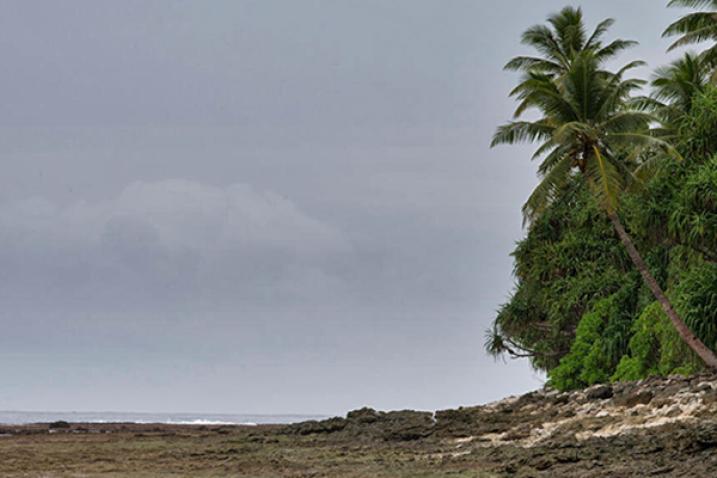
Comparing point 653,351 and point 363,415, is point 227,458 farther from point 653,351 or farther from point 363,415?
point 653,351

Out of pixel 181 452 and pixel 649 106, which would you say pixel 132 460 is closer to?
pixel 181 452

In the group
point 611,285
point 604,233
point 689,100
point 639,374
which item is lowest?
point 639,374

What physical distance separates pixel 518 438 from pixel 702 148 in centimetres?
1098

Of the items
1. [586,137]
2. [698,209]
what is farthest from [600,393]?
[586,137]

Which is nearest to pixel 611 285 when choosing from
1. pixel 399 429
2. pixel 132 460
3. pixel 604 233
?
pixel 604 233

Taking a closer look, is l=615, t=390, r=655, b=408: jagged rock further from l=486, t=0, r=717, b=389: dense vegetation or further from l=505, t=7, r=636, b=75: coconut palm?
l=505, t=7, r=636, b=75: coconut palm

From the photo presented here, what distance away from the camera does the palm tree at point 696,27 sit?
91.6 ft

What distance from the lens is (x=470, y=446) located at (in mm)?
16688

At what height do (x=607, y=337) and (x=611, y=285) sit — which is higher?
(x=611, y=285)

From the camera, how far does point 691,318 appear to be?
2252cm

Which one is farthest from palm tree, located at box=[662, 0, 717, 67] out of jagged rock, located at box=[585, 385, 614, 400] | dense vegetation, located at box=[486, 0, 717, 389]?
jagged rock, located at box=[585, 385, 614, 400]

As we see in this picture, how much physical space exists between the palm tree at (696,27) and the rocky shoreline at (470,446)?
42.5 ft

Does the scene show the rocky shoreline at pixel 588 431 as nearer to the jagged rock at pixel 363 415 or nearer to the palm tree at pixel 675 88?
the jagged rock at pixel 363 415

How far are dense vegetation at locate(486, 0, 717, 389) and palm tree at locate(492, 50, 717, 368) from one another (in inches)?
1.6
